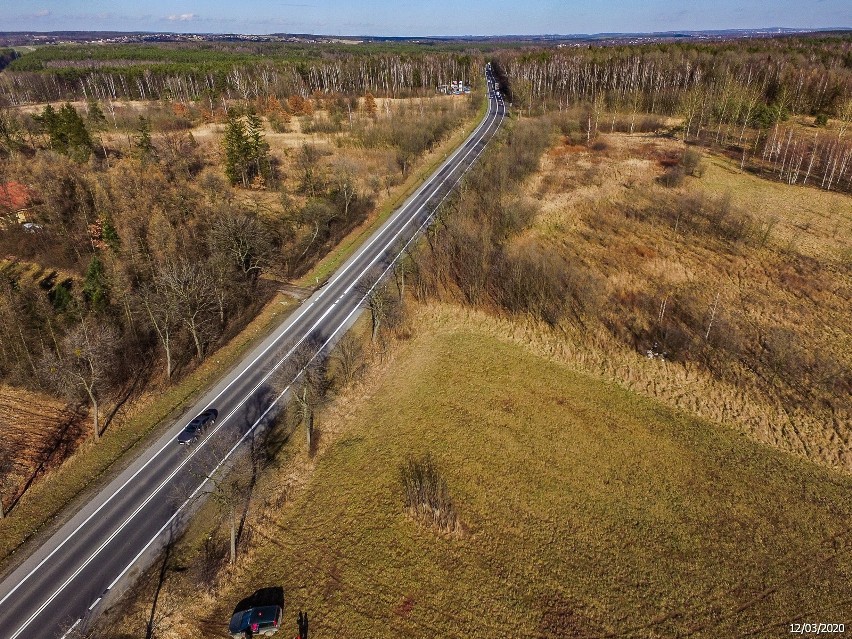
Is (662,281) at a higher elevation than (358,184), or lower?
lower

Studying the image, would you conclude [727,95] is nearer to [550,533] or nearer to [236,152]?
[236,152]

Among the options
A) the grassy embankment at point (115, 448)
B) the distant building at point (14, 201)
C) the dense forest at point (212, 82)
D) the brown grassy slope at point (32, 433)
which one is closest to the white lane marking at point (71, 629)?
the grassy embankment at point (115, 448)

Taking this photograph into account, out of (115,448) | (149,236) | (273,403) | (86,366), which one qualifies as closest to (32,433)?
(86,366)

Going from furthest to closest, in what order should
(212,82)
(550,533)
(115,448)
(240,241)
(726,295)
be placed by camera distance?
(212,82) < (240,241) < (726,295) < (115,448) < (550,533)

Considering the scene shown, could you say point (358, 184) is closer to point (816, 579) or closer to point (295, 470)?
point (295, 470)

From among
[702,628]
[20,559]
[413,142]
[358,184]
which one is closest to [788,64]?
[413,142]

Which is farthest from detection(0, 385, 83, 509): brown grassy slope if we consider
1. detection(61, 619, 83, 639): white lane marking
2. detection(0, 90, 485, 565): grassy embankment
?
detection(61, 619, 83, 639): white lane marking
